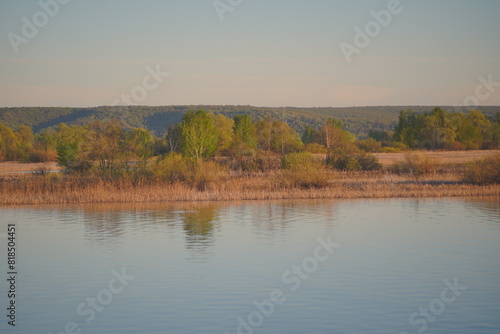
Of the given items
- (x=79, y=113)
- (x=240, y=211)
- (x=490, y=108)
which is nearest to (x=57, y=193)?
(x=240, y=211)

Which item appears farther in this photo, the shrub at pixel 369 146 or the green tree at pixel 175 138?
the shrub at pixel 369 146

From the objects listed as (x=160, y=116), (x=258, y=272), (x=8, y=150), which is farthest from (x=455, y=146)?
(x=160, y=116)

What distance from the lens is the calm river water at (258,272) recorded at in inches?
466

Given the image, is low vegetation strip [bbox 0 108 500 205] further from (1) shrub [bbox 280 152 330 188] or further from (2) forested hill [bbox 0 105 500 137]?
(2) forested hill [bbox 0 105 500 137]

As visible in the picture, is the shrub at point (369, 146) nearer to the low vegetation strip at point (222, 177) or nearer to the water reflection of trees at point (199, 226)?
the low vegetation strip at point (222, 177)

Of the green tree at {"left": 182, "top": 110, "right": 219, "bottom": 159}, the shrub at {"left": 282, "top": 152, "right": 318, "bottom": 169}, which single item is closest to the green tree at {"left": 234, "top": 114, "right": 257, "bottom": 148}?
the green tree at {"left": 182, "top": 110, "right": 219, "bottom": 159}

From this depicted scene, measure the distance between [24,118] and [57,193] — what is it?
165 meters

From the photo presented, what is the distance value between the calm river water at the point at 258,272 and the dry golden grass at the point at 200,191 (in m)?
5.11

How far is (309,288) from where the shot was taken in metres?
14.2

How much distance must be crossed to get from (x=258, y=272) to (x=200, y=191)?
18.9 m

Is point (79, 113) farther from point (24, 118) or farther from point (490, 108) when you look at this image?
point (490, 108)

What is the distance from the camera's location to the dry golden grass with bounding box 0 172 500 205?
3241cm

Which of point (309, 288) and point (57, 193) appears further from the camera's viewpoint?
point (57, 193)

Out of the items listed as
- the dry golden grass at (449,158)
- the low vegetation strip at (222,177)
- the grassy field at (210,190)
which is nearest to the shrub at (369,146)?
the dry golden grass at (449,158)
